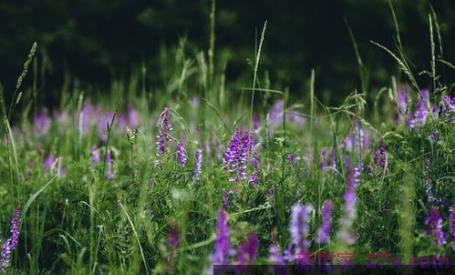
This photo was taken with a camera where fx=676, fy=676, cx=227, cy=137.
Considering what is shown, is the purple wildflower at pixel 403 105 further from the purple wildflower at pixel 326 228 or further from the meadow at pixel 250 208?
the purple wildflower at pixel 326 228

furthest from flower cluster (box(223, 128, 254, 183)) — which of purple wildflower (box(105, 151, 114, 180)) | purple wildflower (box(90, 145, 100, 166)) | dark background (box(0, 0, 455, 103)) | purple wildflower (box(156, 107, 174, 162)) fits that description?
dark background (box(0, 0, 455, 103))

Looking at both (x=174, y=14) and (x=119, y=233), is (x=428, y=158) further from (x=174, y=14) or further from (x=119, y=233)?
(x=174, y=14)

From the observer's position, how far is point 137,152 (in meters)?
3.67

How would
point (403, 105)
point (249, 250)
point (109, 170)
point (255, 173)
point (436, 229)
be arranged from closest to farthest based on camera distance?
point (249, 250)
point (436, 229)
point (255, 173)
point (109, 170)
point (403, 105)

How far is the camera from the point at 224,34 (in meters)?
7.75

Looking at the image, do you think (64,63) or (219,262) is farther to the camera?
(64,63)

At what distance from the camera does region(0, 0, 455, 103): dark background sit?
24.1ft

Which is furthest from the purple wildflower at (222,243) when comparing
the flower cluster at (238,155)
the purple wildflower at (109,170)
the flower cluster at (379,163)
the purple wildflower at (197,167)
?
the purple wildflower at (109,170)

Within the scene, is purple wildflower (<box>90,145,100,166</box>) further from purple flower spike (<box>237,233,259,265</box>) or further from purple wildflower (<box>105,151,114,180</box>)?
purple flower spike (<box>237,233,259,265</box>)

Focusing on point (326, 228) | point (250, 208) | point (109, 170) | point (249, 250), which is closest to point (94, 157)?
point (109, 170)

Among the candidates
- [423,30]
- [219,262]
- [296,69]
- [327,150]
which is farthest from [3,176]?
[423,30]

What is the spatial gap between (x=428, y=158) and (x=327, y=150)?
2.62 ft

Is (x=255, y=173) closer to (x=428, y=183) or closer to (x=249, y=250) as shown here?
(x=428, y=183)

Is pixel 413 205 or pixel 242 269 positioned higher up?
pixel 413 205
